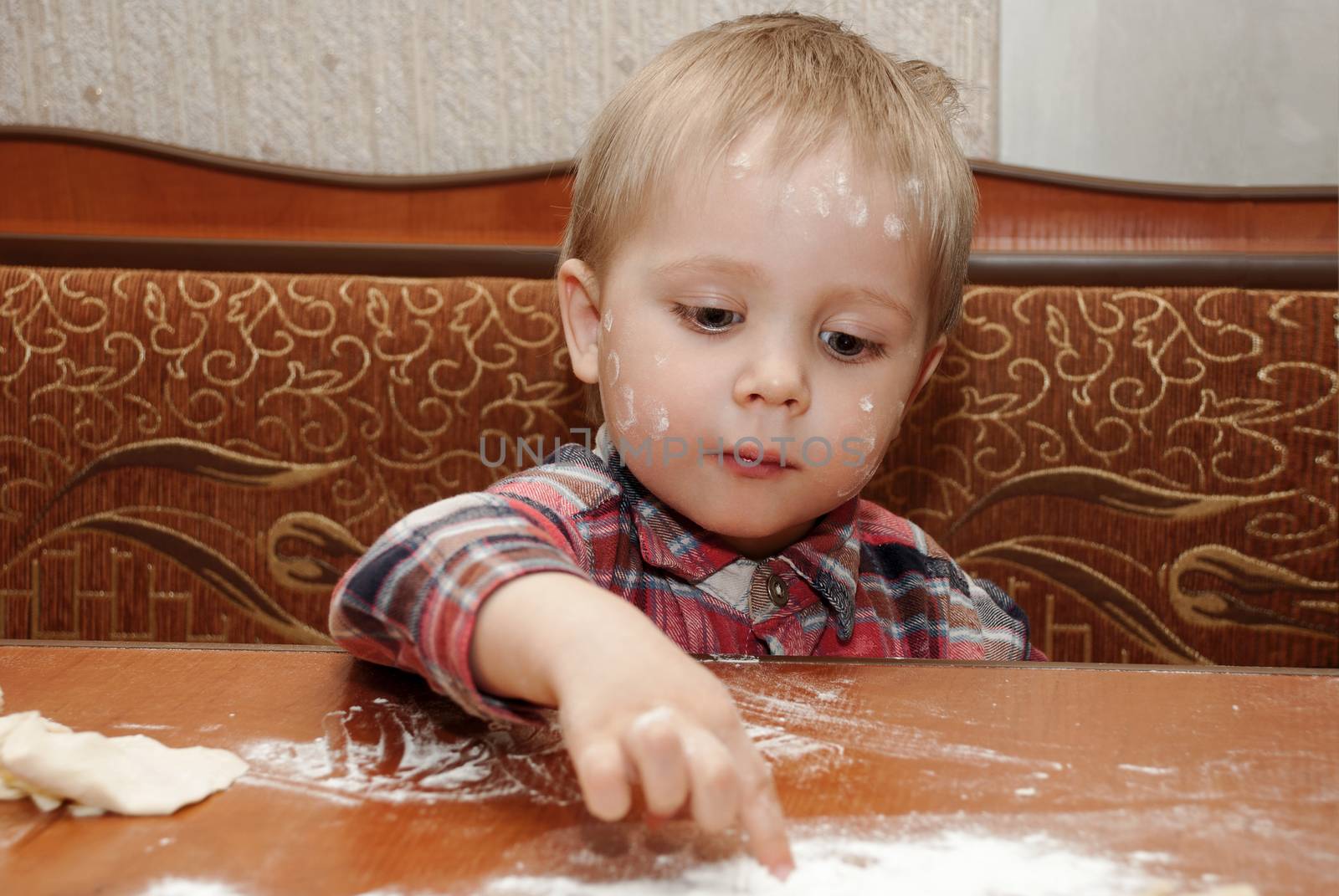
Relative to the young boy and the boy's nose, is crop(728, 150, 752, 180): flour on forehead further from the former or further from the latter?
the boy's nose

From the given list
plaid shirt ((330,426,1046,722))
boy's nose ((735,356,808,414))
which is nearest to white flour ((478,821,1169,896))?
plaid shirt ((330,426,1046,722))

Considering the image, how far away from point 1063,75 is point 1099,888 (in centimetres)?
153

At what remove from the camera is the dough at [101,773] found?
479mm

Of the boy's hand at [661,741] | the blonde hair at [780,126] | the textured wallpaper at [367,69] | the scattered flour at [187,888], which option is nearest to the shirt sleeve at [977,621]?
the blonde hair at [780,126]

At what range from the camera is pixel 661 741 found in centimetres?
43

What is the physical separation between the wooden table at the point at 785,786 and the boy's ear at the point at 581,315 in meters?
0.41

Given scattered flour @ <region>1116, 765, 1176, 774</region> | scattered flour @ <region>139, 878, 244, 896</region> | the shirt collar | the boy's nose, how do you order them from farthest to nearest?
the shirt collar
the boy's nose
scattered flour @ <region>1116, 765, 1176, 774</region>
scattered flour @ <region>139, 878, 244, 896</region>

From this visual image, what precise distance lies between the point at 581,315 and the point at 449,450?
20.6 inches

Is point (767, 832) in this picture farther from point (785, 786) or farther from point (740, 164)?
point (740, 164)

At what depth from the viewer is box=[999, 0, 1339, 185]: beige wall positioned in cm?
171

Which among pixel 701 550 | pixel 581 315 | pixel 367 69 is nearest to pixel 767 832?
pixel 701 550

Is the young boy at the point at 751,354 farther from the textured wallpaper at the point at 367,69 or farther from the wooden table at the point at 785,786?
the textured wallpaper at the point at 367,69

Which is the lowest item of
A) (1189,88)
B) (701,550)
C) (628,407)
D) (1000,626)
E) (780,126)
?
(1000,626)

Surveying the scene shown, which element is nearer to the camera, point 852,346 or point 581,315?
point 852,346
